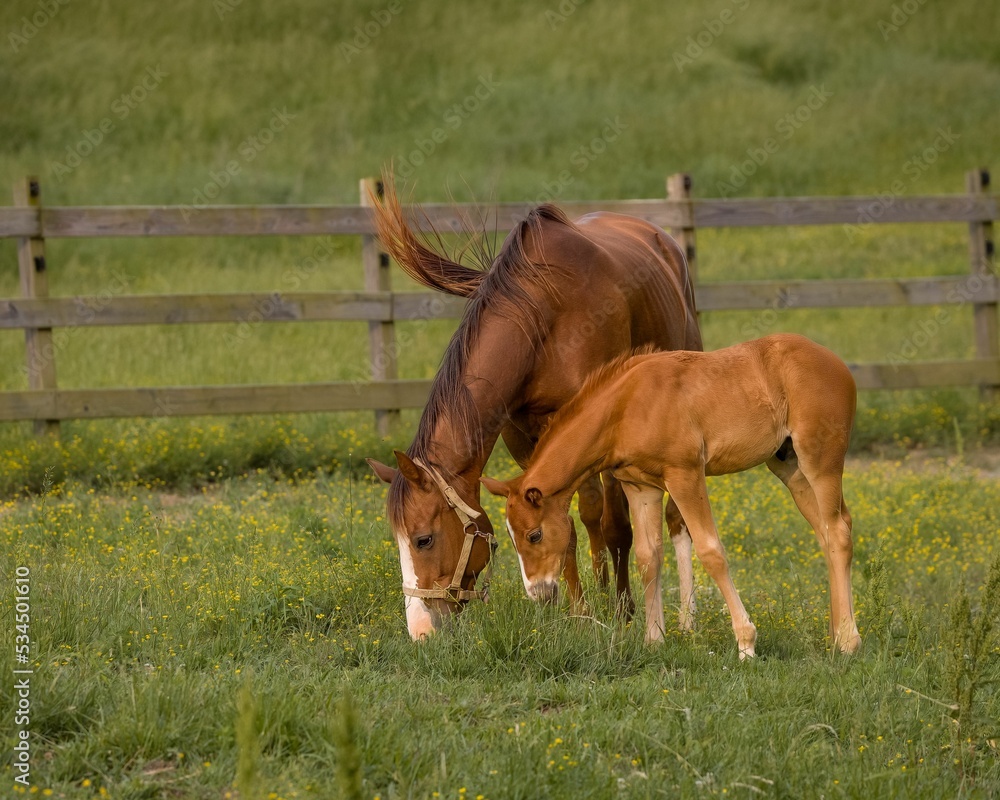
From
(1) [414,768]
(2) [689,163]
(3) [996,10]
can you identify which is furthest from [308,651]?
(3) [996,10]

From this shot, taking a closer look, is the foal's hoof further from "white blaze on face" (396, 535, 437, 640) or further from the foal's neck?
"white blaze on face" (396, 535, 437, 640)

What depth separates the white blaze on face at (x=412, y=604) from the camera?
14.1 ft

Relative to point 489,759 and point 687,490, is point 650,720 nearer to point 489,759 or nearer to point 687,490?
point 489,759

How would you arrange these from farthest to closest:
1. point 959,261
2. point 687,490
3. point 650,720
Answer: point 959,261, point 687,490, point 650,720

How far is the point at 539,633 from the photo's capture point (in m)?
4.08

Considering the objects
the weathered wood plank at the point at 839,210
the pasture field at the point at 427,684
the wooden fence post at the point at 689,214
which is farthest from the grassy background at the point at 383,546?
the wooden fence post at the point at 689,214

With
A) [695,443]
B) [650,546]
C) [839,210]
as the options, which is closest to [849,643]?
[650,546]

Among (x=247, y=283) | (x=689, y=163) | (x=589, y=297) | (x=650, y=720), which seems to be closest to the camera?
(x=650, y=720)

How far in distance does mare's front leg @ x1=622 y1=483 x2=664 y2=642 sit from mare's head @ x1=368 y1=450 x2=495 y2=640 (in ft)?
2.29

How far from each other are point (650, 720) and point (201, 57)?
23.7 meters

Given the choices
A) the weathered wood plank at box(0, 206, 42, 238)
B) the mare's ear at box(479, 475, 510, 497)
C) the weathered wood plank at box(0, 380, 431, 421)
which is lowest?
the weathered wood plank at box(0, 380, 431, 421)

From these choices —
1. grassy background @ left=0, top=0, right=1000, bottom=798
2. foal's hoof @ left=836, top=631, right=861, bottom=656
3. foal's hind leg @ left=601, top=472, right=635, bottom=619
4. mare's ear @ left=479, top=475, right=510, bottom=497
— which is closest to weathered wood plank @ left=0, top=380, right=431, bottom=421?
grassy background @ left=0, top=0, right=1000, bottom=798

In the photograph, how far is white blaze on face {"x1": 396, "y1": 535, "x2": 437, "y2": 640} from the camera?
14.1 feet

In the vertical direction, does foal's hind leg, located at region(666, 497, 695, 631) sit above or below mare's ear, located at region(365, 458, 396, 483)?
below
